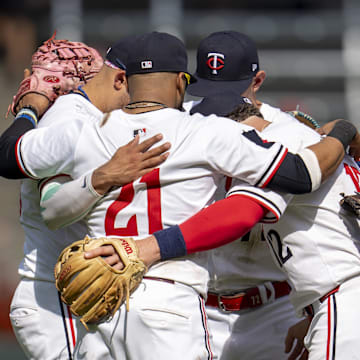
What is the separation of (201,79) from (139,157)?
3.38 feet

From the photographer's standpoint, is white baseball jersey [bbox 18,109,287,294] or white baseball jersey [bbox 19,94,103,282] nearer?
white baseball jersey [bbox 18,109,287,294]

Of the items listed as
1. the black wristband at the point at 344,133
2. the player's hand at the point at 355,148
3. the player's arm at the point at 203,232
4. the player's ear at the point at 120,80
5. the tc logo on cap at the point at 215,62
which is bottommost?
the player's arm at the point at 203,232

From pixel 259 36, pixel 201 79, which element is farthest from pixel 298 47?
pixel 201 79

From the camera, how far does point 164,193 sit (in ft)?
9.93

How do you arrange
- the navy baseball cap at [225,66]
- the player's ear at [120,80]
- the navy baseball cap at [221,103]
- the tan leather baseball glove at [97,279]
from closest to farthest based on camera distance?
the tan leather baseball glove at [97,279] → the navy baseball cap at [221,103] → the player's ear at [120,80] → the navy baseball cap at [225,66]

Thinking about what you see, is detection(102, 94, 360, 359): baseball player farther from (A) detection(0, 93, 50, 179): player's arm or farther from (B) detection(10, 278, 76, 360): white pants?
(B) detection(10, 278, 76, 360): white pants

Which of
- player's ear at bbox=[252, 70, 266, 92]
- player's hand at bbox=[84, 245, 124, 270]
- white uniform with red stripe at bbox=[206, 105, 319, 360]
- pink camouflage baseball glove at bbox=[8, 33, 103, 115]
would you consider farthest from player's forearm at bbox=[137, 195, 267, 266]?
pink camouflage baseball glove at bbox=[8, 33, 103, 115]

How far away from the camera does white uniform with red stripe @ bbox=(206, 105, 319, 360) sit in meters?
4.01

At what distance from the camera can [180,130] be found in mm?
3084

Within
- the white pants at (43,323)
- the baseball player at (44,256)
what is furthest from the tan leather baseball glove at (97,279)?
the white pants at (43,323)

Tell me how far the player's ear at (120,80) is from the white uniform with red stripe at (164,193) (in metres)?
0.54

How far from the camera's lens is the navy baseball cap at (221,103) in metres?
3.53

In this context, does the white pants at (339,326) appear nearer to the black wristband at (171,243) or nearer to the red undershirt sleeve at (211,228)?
the red undershirt sleeve at (211,228)

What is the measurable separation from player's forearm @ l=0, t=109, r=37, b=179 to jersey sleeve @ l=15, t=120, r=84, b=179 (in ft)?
0.15
